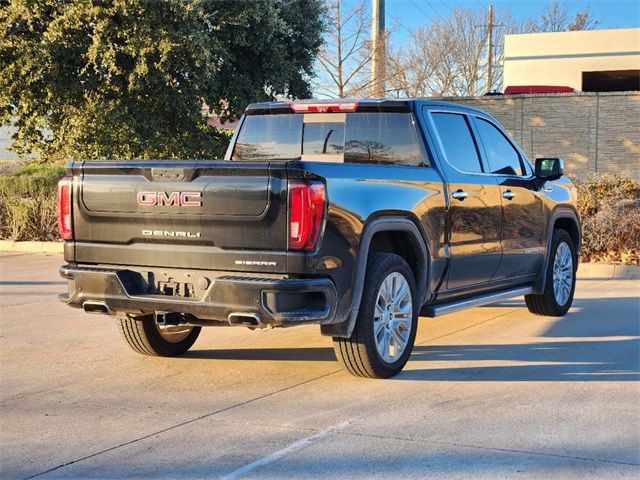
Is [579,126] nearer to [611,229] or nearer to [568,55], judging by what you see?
[611,229]

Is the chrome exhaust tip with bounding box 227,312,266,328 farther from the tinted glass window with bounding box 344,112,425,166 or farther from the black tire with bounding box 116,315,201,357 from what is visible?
the tinted glass window with bounding box 344,112,425,166

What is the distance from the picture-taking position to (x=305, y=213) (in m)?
5.81

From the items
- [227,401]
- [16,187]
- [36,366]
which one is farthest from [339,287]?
[16,187]

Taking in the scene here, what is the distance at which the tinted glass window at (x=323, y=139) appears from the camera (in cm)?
772

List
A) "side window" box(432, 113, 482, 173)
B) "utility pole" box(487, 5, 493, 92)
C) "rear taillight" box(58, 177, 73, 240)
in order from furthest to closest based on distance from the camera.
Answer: "utility pole" box(487, 5, 493, 92)
"side window" box(432, 113, 482, 173)
"rear taillight" box(58, 177, 73, 240)

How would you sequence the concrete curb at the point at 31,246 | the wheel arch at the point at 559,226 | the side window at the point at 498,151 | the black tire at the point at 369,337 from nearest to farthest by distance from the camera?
the black tire at the point at 369,337 → the side window at the point at 498,151 → the wheel arch at the point at 559,226 → the concrete curb at the point at 31,246

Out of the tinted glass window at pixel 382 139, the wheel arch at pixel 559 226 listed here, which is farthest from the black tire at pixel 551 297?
the tinted glass window at pixel 382 139

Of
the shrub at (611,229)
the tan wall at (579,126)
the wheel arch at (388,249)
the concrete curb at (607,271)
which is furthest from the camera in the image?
the tan wall at (579,126)

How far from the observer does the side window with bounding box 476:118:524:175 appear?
8.35m

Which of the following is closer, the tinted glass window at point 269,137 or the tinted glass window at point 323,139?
the tinted glass window at point 323,139

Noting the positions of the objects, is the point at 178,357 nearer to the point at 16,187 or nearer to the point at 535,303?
the point at 535,303

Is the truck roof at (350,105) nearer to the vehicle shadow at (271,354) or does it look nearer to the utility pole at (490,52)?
the vehicle shadow at (271,354)

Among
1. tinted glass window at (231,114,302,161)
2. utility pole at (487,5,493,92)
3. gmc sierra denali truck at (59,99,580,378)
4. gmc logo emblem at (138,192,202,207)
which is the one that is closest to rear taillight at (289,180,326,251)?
gmc sierra denali truck at (59,99,580,378)

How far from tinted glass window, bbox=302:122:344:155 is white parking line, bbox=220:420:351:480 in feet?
9.30
